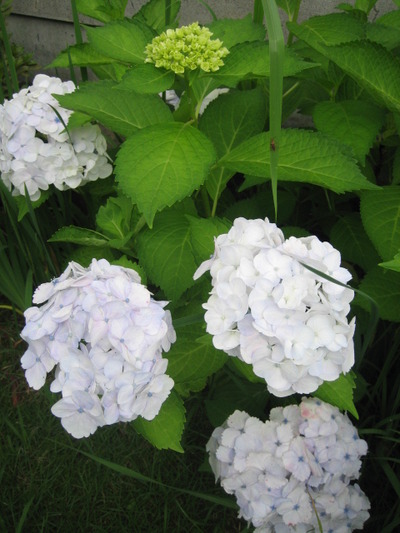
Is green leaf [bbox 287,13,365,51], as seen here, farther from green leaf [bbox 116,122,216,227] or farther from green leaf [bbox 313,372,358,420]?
green leaf [bbox 313,372,358,420]

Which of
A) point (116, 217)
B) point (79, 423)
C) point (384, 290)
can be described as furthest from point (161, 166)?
point (384, 290)

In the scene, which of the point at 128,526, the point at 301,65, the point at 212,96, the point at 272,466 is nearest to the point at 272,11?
the point at 301,65

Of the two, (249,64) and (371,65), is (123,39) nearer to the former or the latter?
(249,64)

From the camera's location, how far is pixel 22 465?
5.21 ft

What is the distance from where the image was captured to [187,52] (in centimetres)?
109

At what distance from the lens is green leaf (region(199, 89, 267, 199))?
138 cm

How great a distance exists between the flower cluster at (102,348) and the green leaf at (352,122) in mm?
556

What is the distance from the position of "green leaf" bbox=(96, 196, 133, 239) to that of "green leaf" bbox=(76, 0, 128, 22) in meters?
0.45

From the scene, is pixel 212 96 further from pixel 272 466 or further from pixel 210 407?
pixel 272 466

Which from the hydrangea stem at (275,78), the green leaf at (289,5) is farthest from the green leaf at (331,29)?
the hydrangea stem at (275,78)

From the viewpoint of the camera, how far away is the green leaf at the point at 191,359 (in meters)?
1.20

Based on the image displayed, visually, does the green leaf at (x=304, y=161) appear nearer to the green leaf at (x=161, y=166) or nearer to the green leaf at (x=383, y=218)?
the green leaf at (x=161, y=166)

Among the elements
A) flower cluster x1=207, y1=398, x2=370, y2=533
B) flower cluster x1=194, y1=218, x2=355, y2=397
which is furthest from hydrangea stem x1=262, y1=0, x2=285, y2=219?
flower cluster x1=207, y1=398, x2=370, y2=533

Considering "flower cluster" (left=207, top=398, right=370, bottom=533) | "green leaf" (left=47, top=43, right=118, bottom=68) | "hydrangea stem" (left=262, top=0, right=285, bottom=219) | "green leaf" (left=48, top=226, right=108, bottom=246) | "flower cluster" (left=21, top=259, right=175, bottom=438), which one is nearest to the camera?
"hydrangea stem" (left=262, top=0, right=285, bottom=219)
